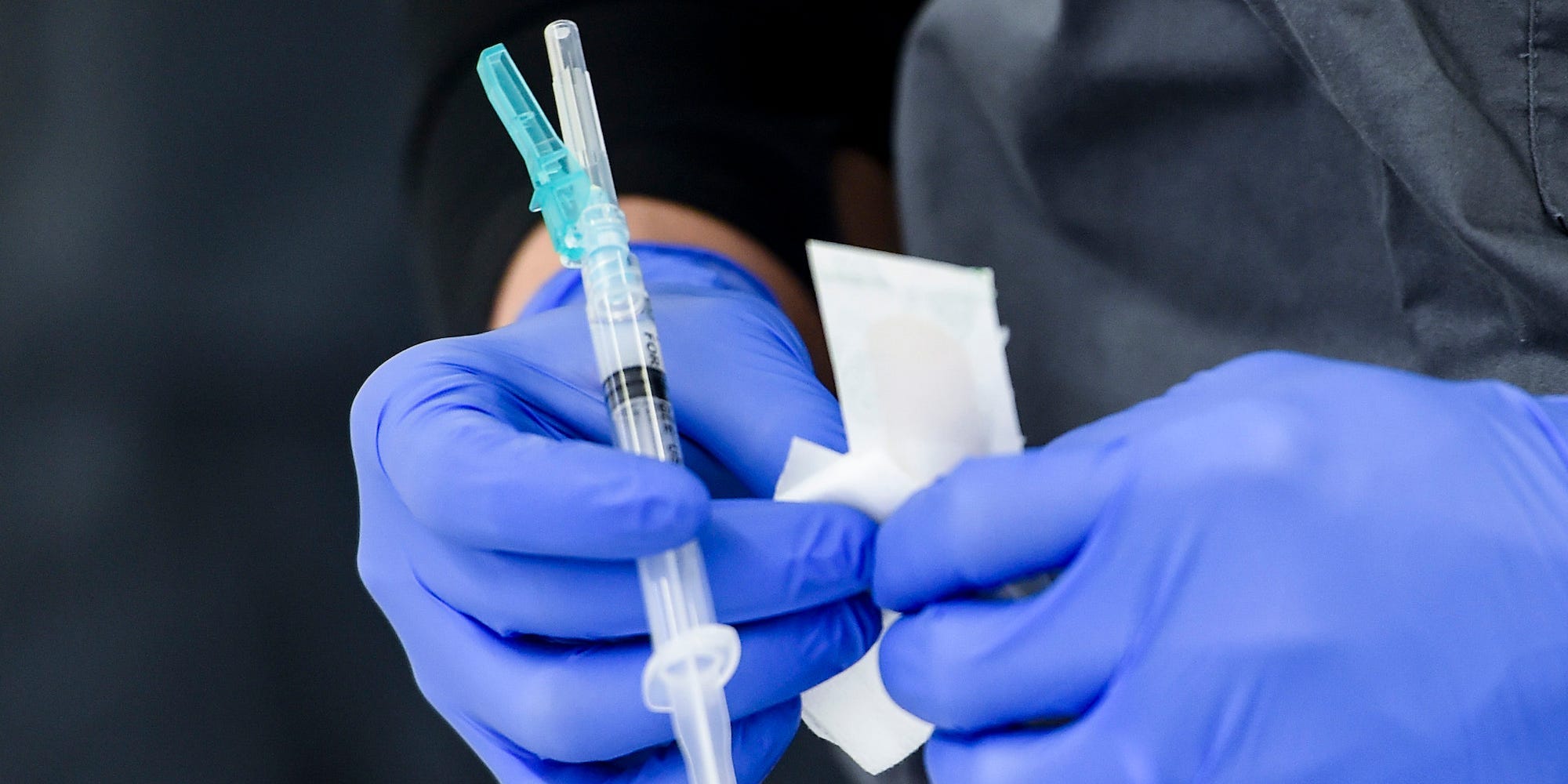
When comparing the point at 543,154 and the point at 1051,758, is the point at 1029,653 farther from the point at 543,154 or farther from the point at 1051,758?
the point at 543,154

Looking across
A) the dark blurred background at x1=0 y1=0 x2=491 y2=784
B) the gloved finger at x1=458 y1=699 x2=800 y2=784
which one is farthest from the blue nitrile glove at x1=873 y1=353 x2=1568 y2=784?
the dark blurred background at x1=0 y1=0 x2=491 y2=784

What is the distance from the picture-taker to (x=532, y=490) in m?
0.54

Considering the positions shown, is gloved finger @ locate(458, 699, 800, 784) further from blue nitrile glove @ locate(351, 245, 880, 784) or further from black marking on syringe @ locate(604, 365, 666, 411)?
black marking on syringe @ locate(604, 365, 666, 411)

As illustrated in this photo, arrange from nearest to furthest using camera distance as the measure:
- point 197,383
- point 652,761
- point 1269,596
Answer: point 1269,596 < point 652,761 < point 197,383

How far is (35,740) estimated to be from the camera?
1191 millimetres

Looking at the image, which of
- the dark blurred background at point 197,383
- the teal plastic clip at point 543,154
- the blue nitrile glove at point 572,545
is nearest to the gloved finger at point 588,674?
the blue nitrile glove at point 572,545

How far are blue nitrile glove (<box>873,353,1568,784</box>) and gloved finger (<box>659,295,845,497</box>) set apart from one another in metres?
0.15

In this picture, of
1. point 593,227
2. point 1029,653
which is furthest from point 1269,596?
point 593,227

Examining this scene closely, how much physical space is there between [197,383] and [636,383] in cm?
98

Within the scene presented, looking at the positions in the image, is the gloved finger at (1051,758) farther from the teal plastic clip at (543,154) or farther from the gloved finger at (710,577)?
the teal plastic clip at (543,154)

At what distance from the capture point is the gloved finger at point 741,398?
69cm

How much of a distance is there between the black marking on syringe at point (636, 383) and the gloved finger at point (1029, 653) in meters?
0.20

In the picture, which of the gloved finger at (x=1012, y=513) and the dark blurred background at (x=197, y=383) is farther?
the dark blurred background at (x=197, y=383)

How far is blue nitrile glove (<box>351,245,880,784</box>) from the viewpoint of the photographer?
0.54 m
